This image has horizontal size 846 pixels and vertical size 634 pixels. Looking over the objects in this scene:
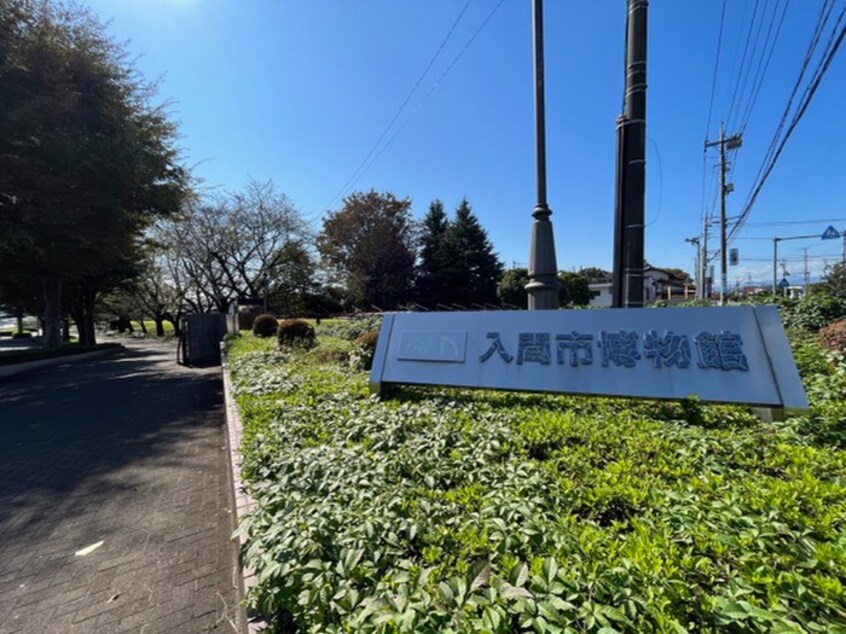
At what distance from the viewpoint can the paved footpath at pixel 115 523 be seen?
2.15 metres

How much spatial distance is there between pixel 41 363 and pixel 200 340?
189 inches

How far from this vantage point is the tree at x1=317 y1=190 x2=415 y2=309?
29484 mm

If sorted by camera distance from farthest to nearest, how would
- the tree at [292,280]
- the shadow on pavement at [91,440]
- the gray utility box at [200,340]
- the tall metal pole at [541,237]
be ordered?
the tree at [292,280] → the gray utility box at [200,340] → the tall metal pole at [541,237] → the shadow on pavement at [91,440]

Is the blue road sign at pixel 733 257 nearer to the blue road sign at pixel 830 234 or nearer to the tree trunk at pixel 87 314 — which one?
the blue road sign at pixel 830 234

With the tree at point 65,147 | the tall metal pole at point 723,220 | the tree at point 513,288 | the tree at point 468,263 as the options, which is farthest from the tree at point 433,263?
the tree at point 65,147

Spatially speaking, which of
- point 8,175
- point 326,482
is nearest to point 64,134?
point 8,175

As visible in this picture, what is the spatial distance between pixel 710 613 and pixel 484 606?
0.65 metres

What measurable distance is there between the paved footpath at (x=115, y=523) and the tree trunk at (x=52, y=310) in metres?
10.3

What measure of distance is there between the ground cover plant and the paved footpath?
61 centimetres

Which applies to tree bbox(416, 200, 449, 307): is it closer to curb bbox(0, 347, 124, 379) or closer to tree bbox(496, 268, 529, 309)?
tree bbox(496, 268, 529, 309)

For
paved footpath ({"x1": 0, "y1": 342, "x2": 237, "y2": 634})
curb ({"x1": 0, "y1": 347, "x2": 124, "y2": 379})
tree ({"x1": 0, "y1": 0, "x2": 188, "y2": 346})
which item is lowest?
paved footpath ({"x1": 0, "y1": 342, "x2": 237, "y2": 634})

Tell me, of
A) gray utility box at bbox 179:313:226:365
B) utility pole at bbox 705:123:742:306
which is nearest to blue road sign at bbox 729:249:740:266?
utility pole at bbox 705:123:742:306

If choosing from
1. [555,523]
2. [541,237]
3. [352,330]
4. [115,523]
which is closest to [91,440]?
[115,523]

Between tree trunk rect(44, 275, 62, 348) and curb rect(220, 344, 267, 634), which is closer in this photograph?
curb rect(220, 344, 267, 634)
